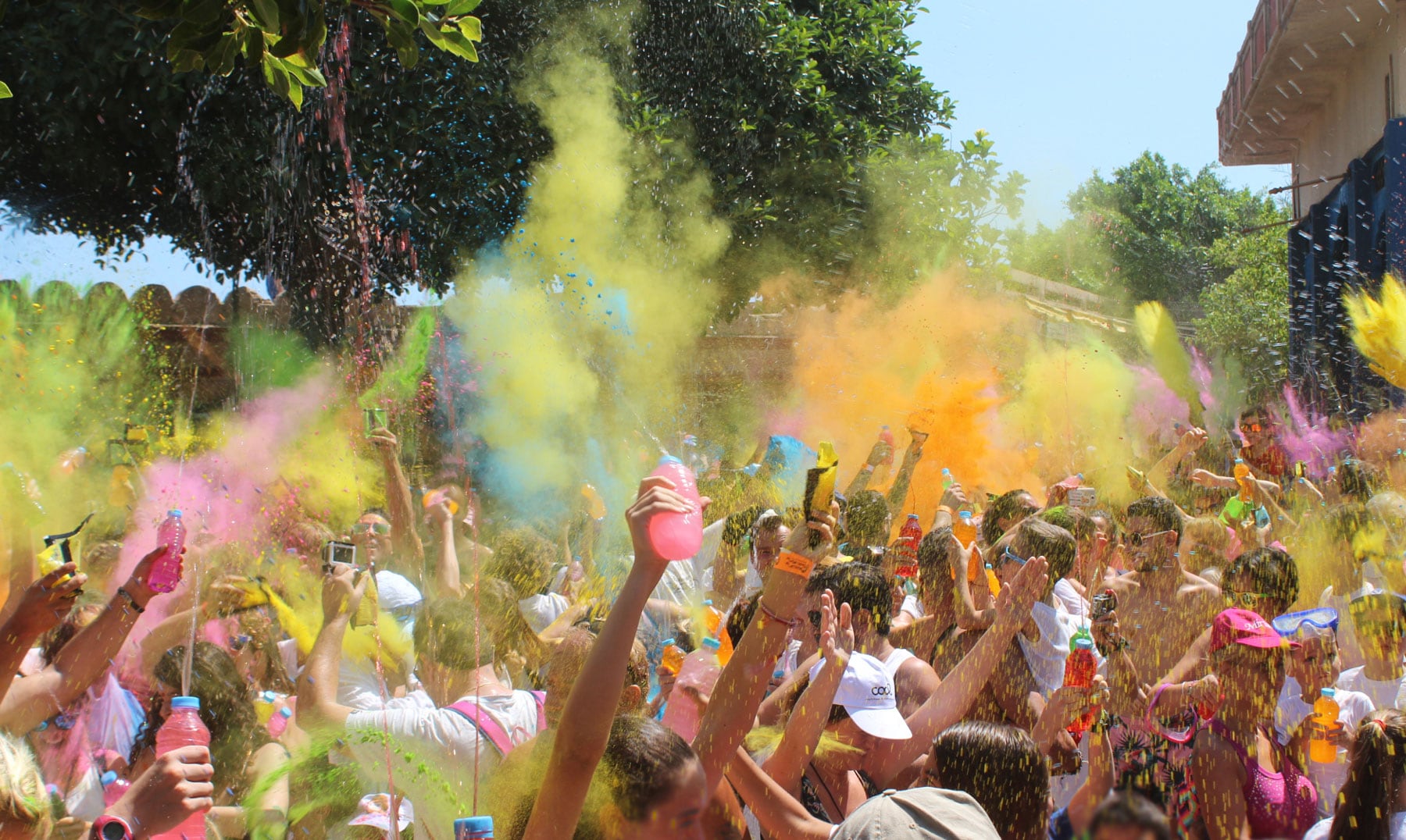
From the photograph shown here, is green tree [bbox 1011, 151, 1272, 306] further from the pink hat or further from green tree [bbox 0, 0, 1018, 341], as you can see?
the pink hat

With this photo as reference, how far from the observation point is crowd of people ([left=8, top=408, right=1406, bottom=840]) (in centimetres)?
197

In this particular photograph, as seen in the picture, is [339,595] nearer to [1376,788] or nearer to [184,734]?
[184,734]

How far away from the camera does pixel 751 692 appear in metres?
2.17

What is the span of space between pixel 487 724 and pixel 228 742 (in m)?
0.85

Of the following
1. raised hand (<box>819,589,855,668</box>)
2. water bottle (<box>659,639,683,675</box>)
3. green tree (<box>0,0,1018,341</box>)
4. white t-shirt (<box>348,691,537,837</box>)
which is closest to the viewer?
raised hand (<box>819,589,855,668</box>)

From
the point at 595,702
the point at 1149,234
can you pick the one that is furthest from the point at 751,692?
the point at 1149,234

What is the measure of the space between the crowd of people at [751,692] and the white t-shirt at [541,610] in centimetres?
1

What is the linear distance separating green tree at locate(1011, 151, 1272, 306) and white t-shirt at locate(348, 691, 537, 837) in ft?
116

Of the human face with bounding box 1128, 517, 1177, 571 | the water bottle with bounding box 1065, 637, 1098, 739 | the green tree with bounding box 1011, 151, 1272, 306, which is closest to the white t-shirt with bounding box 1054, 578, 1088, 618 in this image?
the human face with bounding box 1128, 517, 1177, 571

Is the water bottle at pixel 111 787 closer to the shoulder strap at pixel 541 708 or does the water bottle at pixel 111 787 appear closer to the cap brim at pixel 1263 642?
the shoulder strap at pixel 541 708

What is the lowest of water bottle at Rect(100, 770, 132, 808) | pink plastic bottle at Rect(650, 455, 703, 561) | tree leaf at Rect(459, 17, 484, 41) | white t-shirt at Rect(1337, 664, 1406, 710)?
water bottle at Rect(100, 770, 132, 808)

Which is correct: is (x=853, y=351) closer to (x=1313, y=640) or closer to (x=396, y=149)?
(x=396, y=149)

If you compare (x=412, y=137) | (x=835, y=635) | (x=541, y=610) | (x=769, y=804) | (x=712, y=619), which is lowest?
(x=712, y=619)

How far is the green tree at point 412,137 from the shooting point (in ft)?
27.6
